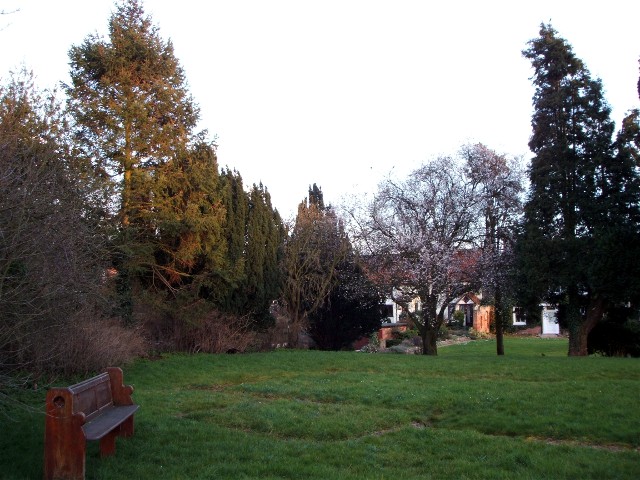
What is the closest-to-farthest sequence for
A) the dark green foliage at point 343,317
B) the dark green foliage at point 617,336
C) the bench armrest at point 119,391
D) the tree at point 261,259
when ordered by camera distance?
the bench armrest at point 119,391 → the tree at point 261,259 → the dark green foliage at point 617,336 → the dark green foliage at point 343,317

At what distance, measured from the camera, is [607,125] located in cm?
2519

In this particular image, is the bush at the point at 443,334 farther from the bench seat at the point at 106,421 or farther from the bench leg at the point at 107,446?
the bench leg at the point at 107,446

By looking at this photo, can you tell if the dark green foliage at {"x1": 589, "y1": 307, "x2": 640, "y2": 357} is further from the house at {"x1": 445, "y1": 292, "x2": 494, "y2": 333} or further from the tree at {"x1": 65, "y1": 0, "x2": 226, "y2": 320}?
the house at {"x1": 445, "y1": 292, "x2": 494, "y2": 333}

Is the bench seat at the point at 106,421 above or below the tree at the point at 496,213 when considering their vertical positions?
below

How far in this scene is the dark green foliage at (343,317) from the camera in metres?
30.1

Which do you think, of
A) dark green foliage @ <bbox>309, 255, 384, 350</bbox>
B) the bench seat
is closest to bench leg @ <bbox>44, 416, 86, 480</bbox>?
A: the bench seat

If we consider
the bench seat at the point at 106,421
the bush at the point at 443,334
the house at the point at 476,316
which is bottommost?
the bench seat at the point at 106,421

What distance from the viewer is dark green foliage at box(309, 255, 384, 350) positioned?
30.1 m

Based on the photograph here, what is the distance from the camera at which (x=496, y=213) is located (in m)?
26.7

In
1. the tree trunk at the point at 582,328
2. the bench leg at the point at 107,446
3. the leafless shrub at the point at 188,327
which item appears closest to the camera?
the bench leg at the point at 107,446

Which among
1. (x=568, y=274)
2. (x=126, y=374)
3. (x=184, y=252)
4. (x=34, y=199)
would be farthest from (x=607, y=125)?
(x=34, y=199)

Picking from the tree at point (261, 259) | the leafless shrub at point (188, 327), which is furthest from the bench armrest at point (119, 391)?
the tree at point (261, 259)

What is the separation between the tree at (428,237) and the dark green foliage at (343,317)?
134 inches

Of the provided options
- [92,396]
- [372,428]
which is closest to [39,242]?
[92,396]
